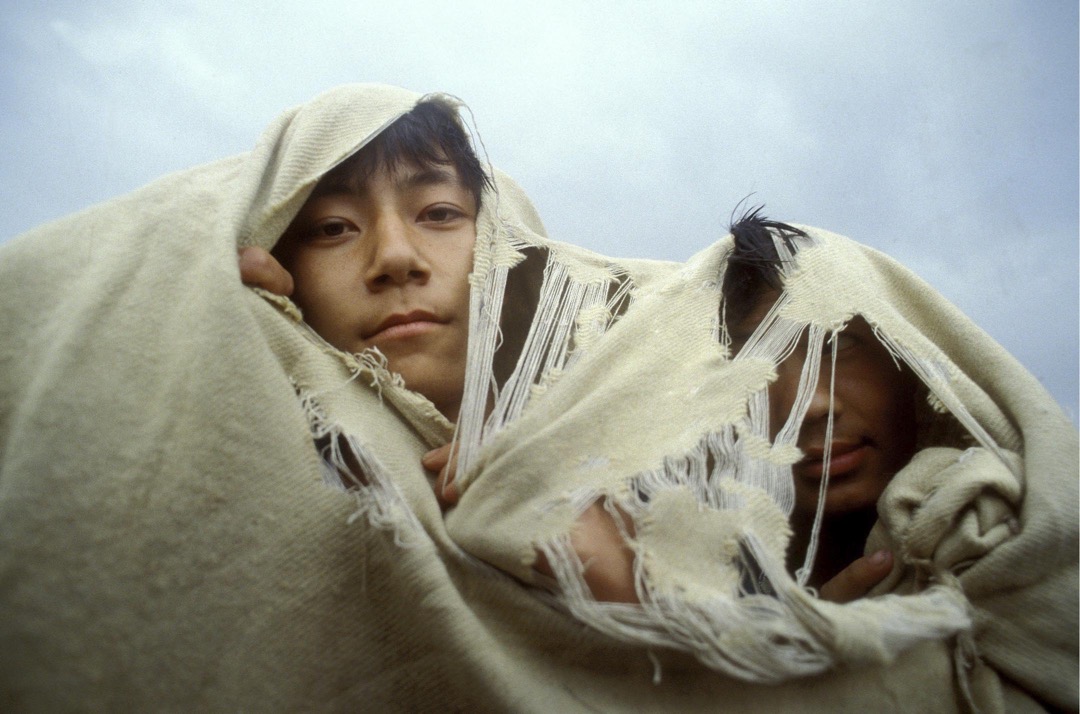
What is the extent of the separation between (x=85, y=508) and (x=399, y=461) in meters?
0.29

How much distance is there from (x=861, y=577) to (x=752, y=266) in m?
0.45

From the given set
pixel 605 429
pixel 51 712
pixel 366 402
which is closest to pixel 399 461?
pixel 366 402

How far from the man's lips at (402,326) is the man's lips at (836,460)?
54cm

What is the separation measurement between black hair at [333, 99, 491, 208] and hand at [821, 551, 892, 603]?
0.73 meters

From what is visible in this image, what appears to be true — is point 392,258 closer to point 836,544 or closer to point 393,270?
point 393,270

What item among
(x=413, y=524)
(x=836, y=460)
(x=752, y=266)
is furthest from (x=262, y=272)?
(x=836, y=460)

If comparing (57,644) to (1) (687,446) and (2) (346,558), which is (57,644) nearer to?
(2) (346,558)

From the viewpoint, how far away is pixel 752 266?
998mm

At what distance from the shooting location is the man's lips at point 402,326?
865 mm

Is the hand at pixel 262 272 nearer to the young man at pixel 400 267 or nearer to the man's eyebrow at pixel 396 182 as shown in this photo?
the young man at pixel 400 267

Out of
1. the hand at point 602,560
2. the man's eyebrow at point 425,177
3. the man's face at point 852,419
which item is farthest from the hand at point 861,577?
the man's eyebrow at point 425,177

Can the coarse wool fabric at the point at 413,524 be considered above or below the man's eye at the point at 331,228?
below

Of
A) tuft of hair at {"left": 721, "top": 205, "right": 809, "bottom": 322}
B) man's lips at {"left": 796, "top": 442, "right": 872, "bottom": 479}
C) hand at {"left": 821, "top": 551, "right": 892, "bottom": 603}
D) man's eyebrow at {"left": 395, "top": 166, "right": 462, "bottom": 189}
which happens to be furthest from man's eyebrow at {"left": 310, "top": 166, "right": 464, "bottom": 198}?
hand at {"left": 821, "top": 551, "right": 892, "bottom": 603}

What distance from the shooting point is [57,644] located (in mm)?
537
